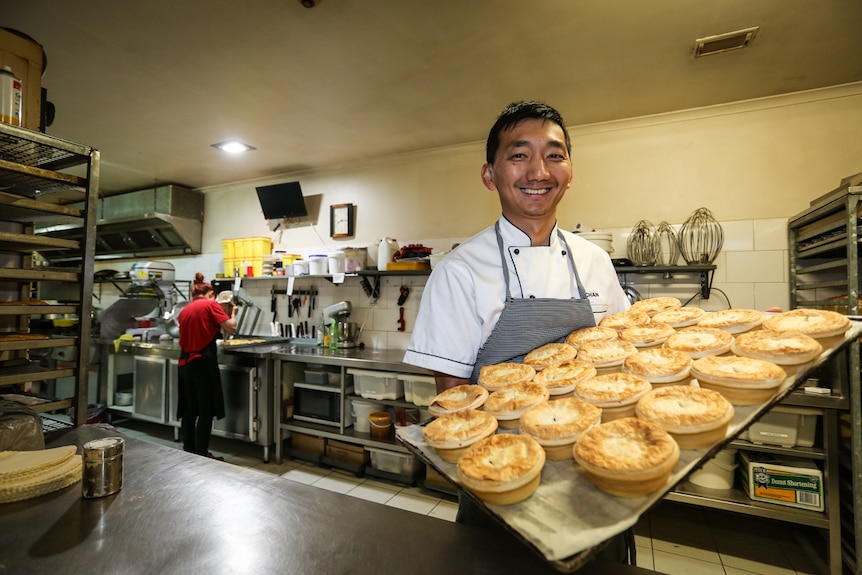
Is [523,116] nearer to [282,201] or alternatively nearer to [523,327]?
[523,327]

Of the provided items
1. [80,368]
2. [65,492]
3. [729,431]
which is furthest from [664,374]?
[80,368]

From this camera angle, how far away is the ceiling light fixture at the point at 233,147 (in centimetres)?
409

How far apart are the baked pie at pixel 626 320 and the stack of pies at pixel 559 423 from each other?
1.53 feet

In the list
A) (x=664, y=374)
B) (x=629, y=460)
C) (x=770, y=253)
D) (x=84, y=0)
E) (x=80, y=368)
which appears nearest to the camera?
(x=629, y=460)

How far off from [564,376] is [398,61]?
2378mm

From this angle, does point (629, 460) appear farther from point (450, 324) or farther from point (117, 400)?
point (117, 400)

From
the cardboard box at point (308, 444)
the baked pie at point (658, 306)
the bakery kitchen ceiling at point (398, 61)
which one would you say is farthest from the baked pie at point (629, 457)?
the cardboard box at point (308, 444)

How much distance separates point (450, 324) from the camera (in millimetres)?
1354

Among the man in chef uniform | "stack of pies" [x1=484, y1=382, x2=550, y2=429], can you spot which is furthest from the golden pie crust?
"stack of pies" [x1=484, y1=382, x2=550, y2=429]

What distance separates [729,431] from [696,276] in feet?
9.55

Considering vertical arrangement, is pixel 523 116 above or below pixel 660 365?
above

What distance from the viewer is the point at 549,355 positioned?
1226mm

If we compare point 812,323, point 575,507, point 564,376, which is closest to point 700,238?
point 812,323

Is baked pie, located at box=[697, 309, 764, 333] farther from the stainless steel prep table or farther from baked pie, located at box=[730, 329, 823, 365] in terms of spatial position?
the stainless steel prep table
